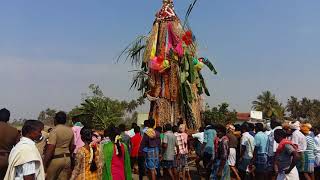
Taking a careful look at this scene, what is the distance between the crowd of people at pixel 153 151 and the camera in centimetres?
594

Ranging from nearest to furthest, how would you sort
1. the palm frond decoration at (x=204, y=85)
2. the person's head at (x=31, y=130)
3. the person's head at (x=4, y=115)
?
the person's head at (x=31, y=130), the person's head at (x=4, y=115), the palm frond decoration at (x=204, y=85)

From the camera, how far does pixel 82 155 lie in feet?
22.2

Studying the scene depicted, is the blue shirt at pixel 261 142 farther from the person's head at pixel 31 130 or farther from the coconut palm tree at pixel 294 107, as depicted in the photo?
the coconut palm tree at pixel 294 107

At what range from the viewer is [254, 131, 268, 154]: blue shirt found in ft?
35.6

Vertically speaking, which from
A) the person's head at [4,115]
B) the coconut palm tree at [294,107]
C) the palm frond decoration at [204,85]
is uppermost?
the coconut palm tree at [294,107]

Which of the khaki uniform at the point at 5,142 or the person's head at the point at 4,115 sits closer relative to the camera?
the khaki uniform at the point at 5,142

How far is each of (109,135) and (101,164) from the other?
506 mm

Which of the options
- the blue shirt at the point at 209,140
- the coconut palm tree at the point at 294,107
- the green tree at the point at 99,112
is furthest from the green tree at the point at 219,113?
the coconut palm tree at the point at 294,107

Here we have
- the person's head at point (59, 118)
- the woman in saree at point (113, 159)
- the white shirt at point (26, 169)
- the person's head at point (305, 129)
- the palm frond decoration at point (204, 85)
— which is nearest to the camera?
the white shirt at point (26, 169)

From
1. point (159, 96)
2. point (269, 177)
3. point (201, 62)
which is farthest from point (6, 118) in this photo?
point (201, 62)

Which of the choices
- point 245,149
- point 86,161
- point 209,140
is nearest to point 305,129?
point 245,149

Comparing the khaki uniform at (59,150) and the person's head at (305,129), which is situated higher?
the person's head at (305,129)

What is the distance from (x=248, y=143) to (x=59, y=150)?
5.32 meters

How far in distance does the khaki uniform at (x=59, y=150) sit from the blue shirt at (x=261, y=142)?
513cm
